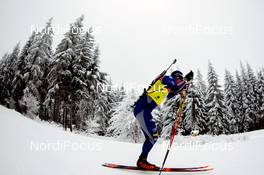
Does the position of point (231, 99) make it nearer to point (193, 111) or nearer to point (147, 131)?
point (193, 111)

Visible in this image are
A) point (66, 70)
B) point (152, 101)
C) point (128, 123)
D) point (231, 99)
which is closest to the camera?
point (152, 101)

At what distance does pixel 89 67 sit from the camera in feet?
71.8

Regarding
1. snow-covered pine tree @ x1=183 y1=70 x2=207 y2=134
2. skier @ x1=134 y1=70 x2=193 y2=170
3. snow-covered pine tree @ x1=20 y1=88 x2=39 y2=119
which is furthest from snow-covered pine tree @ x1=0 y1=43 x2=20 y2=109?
skier @ x1=134 y1=70 x2=193 y2=170

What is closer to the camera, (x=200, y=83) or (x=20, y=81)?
(x=20, y=81)

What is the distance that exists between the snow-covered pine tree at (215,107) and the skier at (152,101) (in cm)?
2989

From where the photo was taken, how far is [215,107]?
1210 inches

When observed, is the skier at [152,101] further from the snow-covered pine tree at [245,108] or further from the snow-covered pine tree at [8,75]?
the snow-covered pine tree at [245,108]

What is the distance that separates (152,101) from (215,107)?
99.6ft

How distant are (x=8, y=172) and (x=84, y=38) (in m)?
21.6

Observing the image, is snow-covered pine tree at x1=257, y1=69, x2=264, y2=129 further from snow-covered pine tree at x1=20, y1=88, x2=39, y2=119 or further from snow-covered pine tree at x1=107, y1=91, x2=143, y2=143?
snow-covered pine tree at x1=20, y1=88, x2=39, y2=119

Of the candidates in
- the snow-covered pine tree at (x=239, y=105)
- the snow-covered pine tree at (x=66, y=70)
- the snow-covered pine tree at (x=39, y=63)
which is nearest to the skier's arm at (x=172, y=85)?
the snow-covered pine tree at (x=66, y=70)

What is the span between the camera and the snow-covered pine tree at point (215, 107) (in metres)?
30.6

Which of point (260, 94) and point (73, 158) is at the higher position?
point (260, 94)

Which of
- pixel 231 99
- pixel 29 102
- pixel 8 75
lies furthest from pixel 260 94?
pixel 8 75
